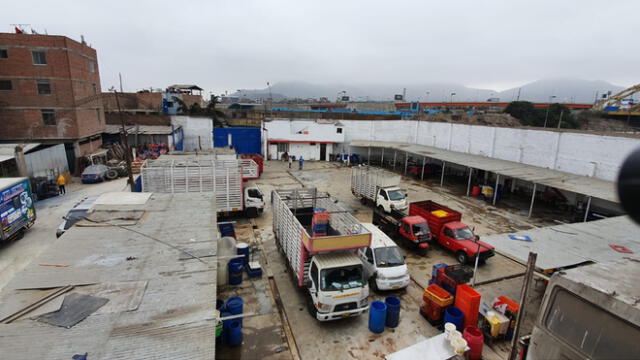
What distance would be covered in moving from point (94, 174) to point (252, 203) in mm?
14925

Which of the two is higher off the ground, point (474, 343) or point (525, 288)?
point (525, 288)

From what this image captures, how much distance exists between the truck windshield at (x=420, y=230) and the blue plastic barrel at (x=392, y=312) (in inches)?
198

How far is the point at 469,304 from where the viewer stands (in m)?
8.90

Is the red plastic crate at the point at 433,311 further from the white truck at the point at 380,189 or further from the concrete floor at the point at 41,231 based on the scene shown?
the concrete floor at the point at 41,231

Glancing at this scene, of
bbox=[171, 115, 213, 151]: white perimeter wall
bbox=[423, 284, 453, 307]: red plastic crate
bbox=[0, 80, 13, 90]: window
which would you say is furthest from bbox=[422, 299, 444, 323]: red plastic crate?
bbox=[171, 115, 213, 151]: white perimeter wall

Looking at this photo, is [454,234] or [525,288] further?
[454,234]

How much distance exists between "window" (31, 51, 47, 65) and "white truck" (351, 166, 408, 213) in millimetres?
25759

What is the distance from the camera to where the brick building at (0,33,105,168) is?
79.5ft

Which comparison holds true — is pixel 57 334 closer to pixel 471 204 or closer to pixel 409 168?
pixel 471 204

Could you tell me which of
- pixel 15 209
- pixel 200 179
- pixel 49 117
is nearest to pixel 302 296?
pixel 200 179

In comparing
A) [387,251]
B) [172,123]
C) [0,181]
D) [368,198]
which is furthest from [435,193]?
[172,123]

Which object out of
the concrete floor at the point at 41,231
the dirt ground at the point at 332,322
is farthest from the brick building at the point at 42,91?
the dirt ground at the point at 332,322

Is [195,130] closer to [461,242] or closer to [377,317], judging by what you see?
[461,242]

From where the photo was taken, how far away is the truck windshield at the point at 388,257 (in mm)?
11012
